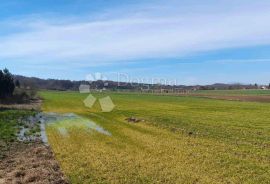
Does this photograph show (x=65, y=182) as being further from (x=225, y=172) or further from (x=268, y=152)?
(x=268, y=152)

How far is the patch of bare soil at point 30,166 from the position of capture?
16438 mm

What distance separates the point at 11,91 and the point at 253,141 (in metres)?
72.9

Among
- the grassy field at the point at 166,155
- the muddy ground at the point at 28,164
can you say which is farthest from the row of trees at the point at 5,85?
the muddy ground at the point at 28,164

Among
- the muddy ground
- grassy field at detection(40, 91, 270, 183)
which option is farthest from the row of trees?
the muddy ground

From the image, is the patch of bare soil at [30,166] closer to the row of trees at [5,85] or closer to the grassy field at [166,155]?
the grassy field at [166,155]

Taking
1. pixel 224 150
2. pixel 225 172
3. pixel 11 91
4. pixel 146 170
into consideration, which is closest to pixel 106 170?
pixel 146 170

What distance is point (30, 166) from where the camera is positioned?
63.5ft

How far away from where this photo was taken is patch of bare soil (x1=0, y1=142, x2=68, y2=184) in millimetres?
16438

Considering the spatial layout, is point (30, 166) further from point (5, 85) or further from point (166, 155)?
point (5, 85)

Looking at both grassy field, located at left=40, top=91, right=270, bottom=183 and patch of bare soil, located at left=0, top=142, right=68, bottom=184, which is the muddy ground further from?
grassy field, located at left=40, top=91, right=270, bottom=183

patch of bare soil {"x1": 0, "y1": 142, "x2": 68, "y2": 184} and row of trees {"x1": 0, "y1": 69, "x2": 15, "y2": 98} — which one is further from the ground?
row of trees {"x1": 0, "y1": 69, "x2": 15, "y2": 98}

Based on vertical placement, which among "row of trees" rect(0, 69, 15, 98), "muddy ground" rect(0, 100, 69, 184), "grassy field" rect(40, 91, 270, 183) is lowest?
"muddy ground" rect(0, 100, 69, 184)

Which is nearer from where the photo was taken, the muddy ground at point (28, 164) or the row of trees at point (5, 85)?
the muddy ground at point (28, 164)

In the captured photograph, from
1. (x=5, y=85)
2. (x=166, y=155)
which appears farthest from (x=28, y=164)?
(x=5, y=85)
